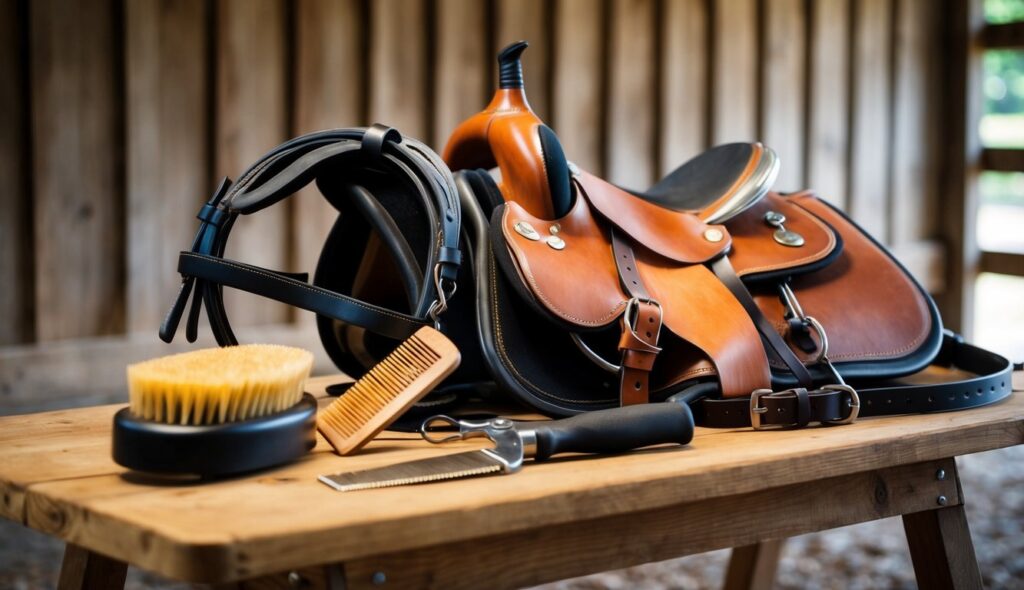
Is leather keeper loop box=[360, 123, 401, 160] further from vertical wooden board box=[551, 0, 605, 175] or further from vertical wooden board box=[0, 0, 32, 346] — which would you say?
vertical wooden board box=[551, 0, 605, 175]

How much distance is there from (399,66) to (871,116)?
2003mm

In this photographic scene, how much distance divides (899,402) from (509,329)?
0.51 meters

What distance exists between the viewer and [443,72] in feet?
9.67

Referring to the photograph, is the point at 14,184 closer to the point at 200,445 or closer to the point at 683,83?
the point at 200,445

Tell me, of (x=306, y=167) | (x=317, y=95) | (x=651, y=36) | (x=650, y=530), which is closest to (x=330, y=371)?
(x=317, y=95)

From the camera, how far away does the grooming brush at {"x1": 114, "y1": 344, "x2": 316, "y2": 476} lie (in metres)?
Result: 0.95

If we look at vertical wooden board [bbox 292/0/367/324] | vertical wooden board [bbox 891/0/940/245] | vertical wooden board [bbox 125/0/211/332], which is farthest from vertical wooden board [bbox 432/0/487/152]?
vertical wooden board [bbox 891/0/940/245]

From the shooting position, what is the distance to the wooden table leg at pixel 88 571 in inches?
48.6

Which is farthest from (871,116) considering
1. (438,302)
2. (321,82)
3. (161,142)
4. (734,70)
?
(438,302)

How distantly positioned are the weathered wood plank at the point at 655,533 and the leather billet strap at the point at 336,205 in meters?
0.28

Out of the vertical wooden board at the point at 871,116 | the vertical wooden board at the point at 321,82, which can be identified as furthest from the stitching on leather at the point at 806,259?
the vertical wooden board at the point at 871,116

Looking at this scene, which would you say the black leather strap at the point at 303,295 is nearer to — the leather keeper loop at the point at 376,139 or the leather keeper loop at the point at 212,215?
the leather keeper loop at the point at 212,215

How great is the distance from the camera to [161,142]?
8.18 feet

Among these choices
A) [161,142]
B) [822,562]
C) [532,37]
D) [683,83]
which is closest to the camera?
[161,142]
